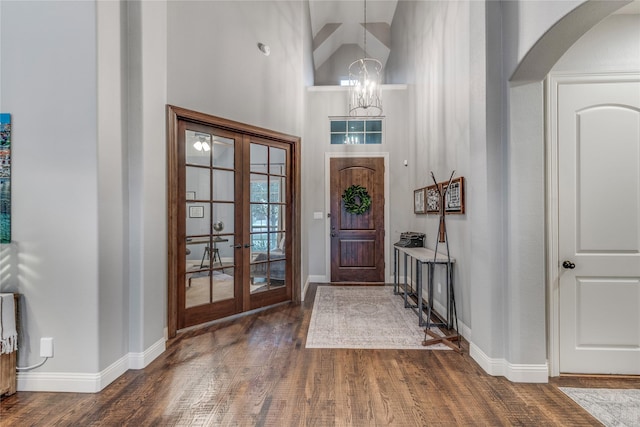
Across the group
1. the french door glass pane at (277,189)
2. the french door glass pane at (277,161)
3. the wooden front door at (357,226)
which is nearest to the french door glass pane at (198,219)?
the french door glass pane at (277,189)

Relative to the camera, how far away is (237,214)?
363 cm

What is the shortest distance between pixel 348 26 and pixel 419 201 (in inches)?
197

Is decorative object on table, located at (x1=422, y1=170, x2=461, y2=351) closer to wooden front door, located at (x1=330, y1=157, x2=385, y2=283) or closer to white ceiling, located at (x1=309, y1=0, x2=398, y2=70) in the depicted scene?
wooden front door, located at (x1=330, y1=157, x2=385, y2=283)

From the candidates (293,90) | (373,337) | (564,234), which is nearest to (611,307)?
(564,234)

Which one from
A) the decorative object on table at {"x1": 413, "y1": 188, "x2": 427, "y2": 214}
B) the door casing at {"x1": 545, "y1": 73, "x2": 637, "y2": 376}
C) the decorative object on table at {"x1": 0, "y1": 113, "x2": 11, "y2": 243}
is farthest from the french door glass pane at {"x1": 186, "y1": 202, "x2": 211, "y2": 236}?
the door casing at {"x1": 545, "y1": 73, "x2": 637, "y2": 376}

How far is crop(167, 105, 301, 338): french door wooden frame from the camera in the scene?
117 inches

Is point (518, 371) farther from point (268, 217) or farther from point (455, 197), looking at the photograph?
point (268, 217)

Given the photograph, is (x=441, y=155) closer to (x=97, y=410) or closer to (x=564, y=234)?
(x=564, y=234)

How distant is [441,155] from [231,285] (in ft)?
9.62

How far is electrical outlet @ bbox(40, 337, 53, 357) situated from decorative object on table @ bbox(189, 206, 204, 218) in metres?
1.47

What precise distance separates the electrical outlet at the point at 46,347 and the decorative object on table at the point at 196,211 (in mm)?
1473

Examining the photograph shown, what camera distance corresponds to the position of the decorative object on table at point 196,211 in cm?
322

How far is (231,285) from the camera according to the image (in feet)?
11.8

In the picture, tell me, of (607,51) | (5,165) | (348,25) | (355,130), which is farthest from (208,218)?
A: (348,25)
